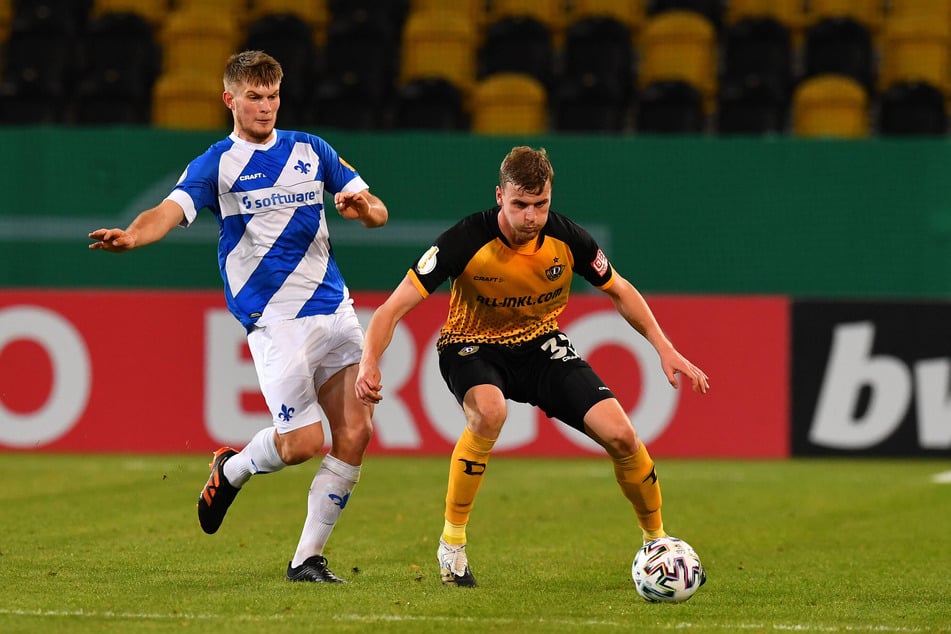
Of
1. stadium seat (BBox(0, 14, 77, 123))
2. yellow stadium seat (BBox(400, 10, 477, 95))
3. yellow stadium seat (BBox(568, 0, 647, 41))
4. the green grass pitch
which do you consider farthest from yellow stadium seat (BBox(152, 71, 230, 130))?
yellow stadium seat (BBox(568, 0, 647, 41))

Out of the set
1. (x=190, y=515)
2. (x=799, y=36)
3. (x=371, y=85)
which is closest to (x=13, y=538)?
(x=190, y=515)

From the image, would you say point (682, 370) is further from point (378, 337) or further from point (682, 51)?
point (682, 51)

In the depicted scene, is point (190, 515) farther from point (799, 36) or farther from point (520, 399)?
point (799, 36)

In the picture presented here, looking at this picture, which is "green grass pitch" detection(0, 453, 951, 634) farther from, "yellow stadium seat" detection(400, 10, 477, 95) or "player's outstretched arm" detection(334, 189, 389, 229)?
"yellow stadium seat" detection(400, 10, 477, 95)

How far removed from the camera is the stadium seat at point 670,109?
49.0 ft

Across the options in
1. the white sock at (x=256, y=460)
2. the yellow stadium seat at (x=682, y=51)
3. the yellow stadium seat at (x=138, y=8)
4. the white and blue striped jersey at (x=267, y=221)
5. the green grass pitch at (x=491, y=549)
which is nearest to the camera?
the green grass pitch at (x=491, y=549)

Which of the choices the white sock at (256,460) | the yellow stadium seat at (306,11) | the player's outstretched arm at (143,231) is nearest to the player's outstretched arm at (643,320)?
the white sock at (256,460)

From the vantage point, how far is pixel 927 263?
44.3 feet

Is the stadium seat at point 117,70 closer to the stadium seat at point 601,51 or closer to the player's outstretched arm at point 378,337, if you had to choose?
the stadium seat at point 601,51

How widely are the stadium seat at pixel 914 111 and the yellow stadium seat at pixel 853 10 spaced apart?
4.85 feet

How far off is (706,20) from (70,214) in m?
7.01

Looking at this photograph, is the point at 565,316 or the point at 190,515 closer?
the point at 190,515

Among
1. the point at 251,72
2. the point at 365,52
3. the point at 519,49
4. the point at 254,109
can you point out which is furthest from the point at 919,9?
the point at 251,72

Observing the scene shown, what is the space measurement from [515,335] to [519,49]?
9452 millimetres
